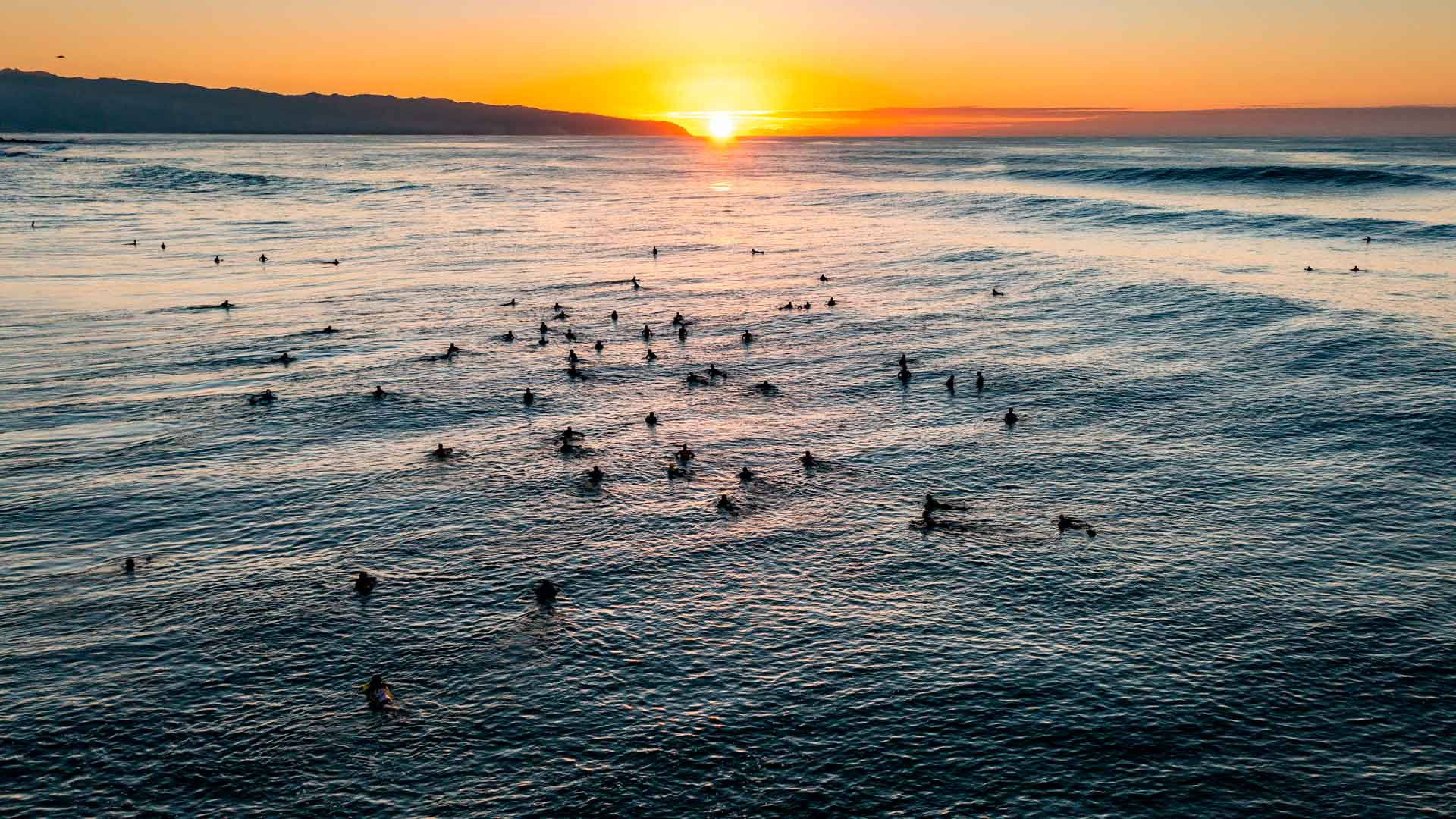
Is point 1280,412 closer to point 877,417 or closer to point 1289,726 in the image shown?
point 877,417

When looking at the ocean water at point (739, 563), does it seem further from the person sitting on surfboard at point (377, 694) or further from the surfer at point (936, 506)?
the surfer at point (936, 506)

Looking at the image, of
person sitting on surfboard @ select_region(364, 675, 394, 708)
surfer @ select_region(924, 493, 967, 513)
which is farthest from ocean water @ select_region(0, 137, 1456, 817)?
surfer @ select_region(924, 493, 967, 513)

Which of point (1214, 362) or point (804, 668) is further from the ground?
point (1214, 362)

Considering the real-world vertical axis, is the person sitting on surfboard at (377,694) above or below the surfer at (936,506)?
below

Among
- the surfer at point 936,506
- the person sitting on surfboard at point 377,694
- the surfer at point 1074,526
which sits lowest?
the person sitting on surfboard at point 377,694

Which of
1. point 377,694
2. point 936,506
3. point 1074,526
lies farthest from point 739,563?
point 377,694

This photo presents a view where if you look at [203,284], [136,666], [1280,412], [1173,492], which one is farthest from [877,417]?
[203,284]

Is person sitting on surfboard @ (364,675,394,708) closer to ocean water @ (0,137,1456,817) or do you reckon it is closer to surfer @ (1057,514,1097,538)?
ocean water @ (0,137,1456,817)

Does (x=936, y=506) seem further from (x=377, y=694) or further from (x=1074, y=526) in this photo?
(x=377, y=694)

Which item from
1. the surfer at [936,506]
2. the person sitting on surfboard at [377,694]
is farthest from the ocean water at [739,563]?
the surfer at [936,506]
